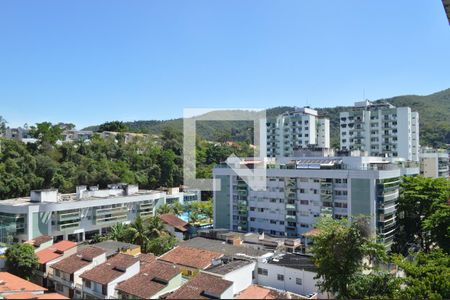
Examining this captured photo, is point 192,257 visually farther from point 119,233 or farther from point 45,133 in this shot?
point 45,133

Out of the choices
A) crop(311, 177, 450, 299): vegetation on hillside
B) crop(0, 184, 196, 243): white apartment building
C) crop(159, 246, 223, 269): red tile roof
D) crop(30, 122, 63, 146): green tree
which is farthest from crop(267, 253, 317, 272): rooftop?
crop(30, 122, 63, 146): green tree

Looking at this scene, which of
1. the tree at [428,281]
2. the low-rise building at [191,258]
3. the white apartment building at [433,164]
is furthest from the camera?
the white apartment building at [433,164]

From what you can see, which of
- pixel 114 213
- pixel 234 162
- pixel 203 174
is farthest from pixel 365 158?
pixel 203 174

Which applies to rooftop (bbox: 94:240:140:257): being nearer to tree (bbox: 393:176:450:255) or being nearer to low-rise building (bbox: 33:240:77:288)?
low-rise building (bbox: 33:240:77:288)

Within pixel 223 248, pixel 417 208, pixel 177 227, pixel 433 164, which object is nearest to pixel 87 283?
pixel 223 248

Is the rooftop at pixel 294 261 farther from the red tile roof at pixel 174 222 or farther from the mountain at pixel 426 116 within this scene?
the mountain at pixel 426 116

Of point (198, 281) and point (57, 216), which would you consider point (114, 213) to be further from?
point (198, 281)

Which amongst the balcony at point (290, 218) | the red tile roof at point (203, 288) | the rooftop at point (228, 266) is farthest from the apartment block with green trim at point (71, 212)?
the red tile roof at point (203, 288)
